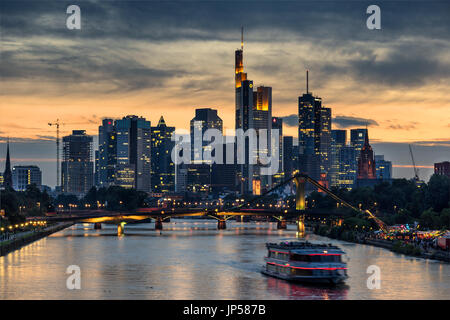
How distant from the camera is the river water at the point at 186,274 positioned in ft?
200

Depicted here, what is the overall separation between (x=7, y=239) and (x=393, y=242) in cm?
5262

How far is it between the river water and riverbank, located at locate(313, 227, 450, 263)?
1.68m

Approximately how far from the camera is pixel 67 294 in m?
60.7

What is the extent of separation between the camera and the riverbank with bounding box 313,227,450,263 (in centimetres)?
8444

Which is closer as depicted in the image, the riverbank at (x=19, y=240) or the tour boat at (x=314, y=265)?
the tour boat at (x=314, y=265)

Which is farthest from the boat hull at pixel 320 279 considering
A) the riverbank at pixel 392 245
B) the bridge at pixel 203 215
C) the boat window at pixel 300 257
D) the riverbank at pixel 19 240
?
the bridge at pixel 203 215

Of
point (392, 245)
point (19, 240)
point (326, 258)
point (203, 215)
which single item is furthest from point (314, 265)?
point (203, 215)

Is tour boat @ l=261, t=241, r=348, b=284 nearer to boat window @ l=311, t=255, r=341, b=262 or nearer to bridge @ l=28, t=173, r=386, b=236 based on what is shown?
boat window @ l=311, t=255, r=341, b=262

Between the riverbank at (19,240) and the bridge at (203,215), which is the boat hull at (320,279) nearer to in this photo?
the riverbank at (19,240)

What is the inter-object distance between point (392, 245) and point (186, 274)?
120ft

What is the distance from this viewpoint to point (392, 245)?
10062cm

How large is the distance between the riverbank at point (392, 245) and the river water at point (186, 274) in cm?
168

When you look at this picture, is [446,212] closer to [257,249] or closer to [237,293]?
[257,249]
